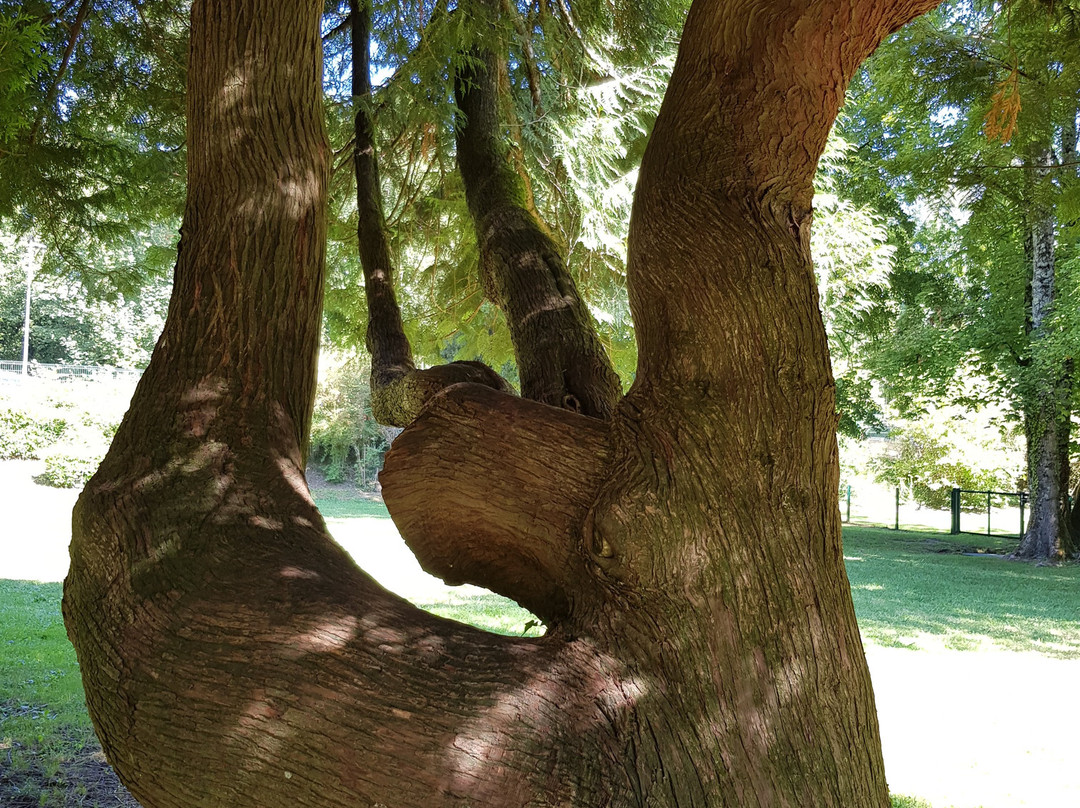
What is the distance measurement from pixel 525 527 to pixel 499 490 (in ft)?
0.42

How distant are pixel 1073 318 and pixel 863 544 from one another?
7.03 m

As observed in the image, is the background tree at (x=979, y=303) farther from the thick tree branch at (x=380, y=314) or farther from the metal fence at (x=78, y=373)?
the metal fence at (x=78, y=373)

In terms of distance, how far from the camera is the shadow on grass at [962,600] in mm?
9531

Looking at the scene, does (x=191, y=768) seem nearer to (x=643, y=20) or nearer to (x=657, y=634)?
(x=657, y=634)

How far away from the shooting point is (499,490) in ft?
8.33

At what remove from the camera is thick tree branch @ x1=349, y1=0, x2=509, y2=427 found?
316 cm

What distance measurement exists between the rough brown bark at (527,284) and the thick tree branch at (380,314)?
237mm

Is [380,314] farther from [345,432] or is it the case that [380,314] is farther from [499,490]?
[345,432]

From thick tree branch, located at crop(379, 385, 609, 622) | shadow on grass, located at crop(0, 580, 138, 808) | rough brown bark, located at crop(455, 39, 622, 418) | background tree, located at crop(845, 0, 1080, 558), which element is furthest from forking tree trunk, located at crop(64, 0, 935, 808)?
background tree, located at crop(845, 0, 1080, 558)

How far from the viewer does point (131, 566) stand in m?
2.22

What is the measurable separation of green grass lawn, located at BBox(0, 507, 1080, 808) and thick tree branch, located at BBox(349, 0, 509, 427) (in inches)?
98.7

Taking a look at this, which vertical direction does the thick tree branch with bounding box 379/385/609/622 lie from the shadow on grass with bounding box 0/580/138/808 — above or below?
above

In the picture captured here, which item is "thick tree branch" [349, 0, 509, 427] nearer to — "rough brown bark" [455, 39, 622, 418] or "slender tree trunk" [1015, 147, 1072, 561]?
"rough brown bark" [455, 39, 622, 418]

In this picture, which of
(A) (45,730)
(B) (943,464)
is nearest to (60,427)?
(A) (45,730)
